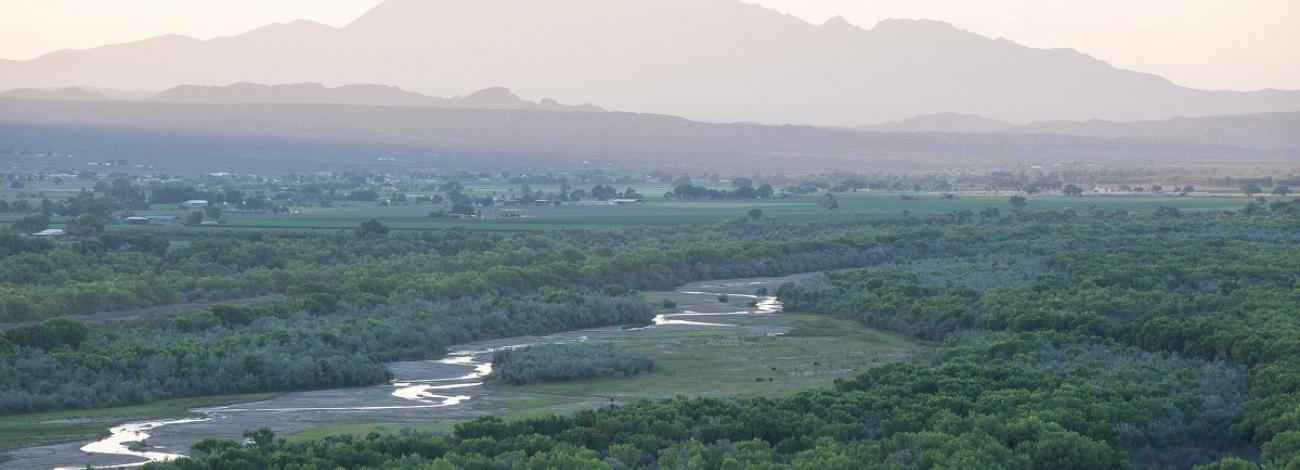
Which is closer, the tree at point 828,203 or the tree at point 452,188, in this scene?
the tree at point 828,203

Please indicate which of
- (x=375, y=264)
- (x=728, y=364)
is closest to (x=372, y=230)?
(x=375, y=264)

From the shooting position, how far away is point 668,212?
10575cm

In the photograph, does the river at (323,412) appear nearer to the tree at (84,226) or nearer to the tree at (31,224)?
the tree at (84,226)

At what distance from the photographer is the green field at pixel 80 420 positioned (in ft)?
96.9

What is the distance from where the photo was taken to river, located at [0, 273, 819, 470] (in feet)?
91.7

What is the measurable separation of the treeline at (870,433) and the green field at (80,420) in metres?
Result: 4.52

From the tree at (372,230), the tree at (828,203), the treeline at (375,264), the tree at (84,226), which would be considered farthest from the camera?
the tree at (828,203)

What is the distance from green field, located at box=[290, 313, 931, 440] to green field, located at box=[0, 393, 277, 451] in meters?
4.03

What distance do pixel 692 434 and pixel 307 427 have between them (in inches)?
309

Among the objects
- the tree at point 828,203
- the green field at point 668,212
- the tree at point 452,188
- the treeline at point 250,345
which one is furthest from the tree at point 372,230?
the tree at point 452,188

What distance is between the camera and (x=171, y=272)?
58062 mm

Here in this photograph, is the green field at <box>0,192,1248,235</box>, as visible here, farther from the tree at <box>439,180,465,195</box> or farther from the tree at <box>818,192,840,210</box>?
the tree at <box>439,180,465,195</box>

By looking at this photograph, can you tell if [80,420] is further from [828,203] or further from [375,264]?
[828,203]

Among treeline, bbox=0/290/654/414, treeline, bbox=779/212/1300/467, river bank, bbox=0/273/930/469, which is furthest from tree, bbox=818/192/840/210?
treeline, bbox=0/290/654/414
